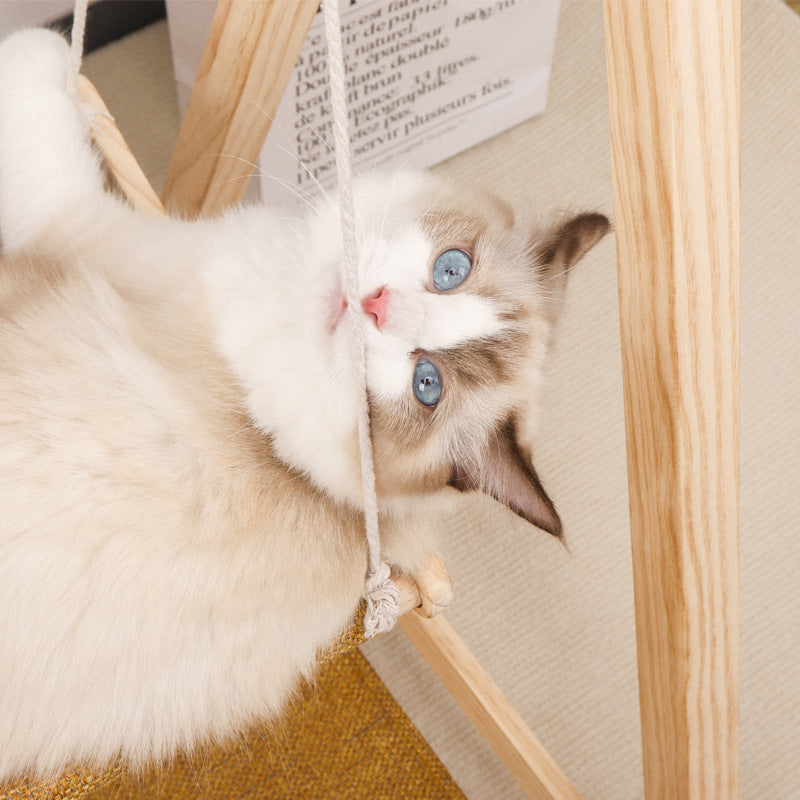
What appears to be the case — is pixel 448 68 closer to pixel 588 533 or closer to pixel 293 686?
pixel 588 533

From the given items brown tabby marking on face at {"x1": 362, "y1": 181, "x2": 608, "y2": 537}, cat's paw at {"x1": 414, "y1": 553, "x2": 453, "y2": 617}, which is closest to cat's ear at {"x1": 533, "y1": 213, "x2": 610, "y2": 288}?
brown tabby marking on face at {"x1": 362, "y1": 181, "x2": 608, "y2": 537}

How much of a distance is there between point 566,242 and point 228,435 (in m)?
0.41

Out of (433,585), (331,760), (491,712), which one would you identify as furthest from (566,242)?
(331,760)

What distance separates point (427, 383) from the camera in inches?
35.1

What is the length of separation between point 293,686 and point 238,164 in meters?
0.71

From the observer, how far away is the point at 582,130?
6.36ft

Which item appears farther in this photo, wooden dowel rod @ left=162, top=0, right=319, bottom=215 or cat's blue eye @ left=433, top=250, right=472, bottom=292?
wooden dowel rod @ left=162, top=0, right=319, bottom=215

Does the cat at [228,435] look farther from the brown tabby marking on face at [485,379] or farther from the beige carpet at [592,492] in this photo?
the beige carpet at [592,492]

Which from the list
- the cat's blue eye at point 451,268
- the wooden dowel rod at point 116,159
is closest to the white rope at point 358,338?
the cat's blue eye at point 451,268

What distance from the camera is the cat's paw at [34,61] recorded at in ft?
3.53

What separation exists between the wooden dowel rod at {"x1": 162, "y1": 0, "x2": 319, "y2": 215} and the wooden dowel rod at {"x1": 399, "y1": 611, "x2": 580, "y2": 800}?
2.18 feet

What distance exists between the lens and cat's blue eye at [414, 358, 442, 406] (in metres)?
0.88

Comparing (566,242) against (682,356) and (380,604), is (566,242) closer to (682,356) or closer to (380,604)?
(682,356)

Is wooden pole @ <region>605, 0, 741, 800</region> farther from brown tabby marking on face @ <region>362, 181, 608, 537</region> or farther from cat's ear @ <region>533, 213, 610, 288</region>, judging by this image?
cat's ear @ <region>533, 213, 610, 288</region>
